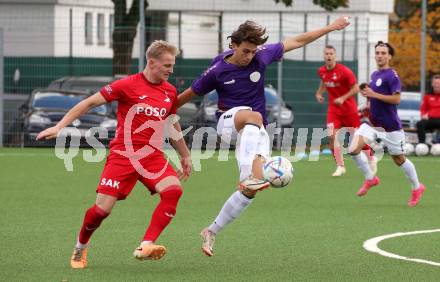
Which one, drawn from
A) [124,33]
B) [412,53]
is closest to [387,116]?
[124,33]

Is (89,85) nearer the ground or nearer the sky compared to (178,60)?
nearer the ground

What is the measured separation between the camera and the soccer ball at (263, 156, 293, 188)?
9242mm

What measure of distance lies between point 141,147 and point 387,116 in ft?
20.5

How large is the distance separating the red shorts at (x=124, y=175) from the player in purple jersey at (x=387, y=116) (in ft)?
18.0

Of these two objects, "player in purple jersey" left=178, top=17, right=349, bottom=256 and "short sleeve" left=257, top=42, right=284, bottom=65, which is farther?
"short sleeve" left=257, top=42, right=284, bottom=65

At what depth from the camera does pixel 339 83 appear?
19.0m

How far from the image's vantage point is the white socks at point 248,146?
968cm

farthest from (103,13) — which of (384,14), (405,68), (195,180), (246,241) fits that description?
(246,241)

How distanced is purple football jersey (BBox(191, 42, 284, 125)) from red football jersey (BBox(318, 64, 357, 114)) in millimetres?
9001

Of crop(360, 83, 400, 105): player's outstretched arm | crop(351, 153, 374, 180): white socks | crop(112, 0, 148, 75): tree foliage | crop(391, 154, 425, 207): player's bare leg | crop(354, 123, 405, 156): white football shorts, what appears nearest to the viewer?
crop(360, 83, 400, 105): player's outstretched arm

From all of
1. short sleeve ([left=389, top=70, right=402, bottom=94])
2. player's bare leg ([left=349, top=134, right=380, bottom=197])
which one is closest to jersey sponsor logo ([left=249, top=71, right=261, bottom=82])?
short sleeve ([left=389, top=70, right=402, bottom=94])

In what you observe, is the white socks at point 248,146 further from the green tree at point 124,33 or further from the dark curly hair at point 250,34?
the green tree at point 124,33

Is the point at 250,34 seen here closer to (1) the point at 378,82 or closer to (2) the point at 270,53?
(2) the point at 270,53

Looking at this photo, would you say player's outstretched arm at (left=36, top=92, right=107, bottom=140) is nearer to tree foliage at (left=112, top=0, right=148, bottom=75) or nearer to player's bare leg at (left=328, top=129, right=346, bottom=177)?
player's bare leg at (left=328, top=129, right=346, bottom=177)
